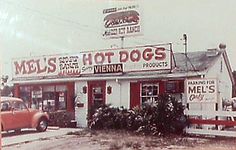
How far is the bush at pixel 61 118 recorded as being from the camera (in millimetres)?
2820

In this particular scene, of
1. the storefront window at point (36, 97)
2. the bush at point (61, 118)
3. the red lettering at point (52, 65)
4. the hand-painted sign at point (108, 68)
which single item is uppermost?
the red lettering at point (52, 65)

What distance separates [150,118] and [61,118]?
0.59m

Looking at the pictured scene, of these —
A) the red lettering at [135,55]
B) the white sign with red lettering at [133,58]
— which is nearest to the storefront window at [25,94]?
the white sign with red lettering at [133,58]

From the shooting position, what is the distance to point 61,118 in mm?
2850

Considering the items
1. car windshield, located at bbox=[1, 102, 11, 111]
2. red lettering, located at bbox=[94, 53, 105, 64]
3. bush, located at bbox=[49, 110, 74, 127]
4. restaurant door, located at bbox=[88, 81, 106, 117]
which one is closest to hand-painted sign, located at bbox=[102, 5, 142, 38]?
red lettering, located at bbox=[94, 53, 105, 64]

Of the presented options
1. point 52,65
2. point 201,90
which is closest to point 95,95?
point 52,65

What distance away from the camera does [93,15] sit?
2779mm

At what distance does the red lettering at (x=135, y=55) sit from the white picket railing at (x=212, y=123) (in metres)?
0.41

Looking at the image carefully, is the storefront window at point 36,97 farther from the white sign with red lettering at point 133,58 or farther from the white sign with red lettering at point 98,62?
the white sign with red lettering at point 133,58

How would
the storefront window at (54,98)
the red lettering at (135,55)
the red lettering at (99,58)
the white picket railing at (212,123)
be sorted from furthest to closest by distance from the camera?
the storefront window at (54,98)
the red lettering at (99,58)
the red lettering at (135,55)
the white picket railing at (212,123)

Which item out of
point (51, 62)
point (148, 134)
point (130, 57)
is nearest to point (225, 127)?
point (148, 134)

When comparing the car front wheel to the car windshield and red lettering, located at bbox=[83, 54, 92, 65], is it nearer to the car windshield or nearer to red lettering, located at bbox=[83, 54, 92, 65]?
the car windshield

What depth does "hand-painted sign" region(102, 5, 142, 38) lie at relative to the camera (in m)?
2.63

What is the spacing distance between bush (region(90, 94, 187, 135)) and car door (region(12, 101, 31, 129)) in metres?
0.54
